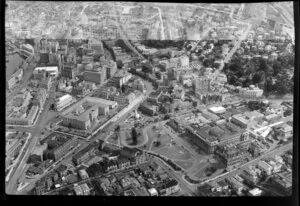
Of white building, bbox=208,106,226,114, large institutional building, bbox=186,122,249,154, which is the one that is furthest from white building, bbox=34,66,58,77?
white building, bbox=208,106,226,114

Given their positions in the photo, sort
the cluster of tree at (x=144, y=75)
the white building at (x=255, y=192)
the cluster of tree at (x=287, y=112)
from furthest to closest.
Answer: the cluster of tree at (x=144, y=75) < the cluster of tree at (x=287, y=112) < the white building at (x=255, y=192)

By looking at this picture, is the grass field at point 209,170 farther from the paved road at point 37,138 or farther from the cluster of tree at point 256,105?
the paved road at point 37,138

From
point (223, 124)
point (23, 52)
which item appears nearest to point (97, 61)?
point (23, 52)

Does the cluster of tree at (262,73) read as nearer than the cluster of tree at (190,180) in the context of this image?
No

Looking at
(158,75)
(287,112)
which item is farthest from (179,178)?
(287,112)

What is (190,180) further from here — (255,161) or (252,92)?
(252,92)

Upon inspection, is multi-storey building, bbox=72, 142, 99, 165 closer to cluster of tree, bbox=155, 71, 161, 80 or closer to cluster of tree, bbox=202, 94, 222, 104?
cluster of tree, bbox=155, 71, 161, 80

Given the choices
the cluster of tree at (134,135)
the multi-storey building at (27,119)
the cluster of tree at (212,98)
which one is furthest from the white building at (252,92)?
the multi-storey building at (27,119)
